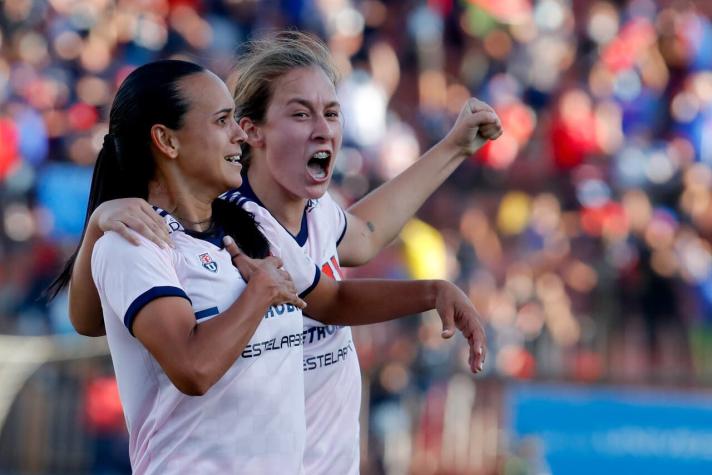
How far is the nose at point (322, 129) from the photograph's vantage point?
12.8 feet

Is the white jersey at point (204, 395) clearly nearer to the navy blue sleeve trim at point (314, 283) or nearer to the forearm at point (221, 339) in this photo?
the forearm at point (221, 339)

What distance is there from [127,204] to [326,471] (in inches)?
47.5

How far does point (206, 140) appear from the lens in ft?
10.1

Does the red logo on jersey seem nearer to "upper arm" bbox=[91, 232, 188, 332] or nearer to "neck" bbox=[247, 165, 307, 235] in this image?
"neck" bbox=[247, 165, 307, 235]

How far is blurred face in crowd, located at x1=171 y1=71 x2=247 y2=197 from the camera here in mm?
3072

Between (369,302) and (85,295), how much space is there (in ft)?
2.92

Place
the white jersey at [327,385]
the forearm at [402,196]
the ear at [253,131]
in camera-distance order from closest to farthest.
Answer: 1. the white jersey at [327,385]
2. the ear at [253,131]
3. the forearm at [402,196]

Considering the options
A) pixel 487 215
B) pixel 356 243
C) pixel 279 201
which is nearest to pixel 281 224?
pixel 279 201

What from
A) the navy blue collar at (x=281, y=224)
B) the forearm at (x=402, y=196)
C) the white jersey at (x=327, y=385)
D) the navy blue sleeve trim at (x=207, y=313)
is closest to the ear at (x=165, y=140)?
the navy blue sleeve trim at (x=207, y=313)

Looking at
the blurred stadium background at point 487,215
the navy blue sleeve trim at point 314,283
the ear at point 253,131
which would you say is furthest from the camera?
the blurred stadium background at point 487,215

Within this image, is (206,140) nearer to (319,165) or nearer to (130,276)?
(130,276)

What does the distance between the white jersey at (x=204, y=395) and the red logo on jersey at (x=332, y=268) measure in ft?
2.64

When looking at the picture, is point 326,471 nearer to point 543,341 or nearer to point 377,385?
point 377,385

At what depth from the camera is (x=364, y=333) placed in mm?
11531
